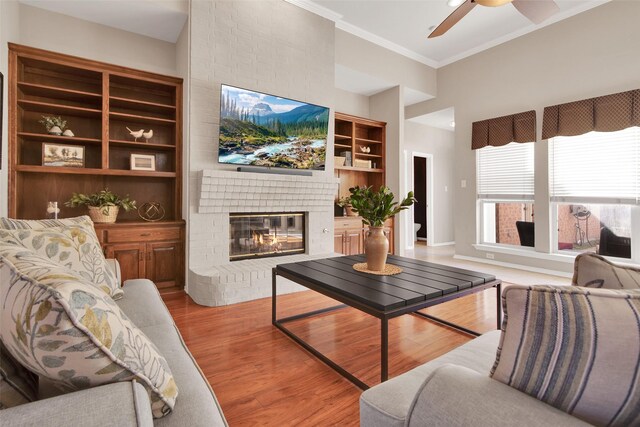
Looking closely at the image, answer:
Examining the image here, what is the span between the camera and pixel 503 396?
2.15 feet

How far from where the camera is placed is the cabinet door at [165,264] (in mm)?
3459

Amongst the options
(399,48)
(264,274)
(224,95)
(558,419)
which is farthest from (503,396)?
(399,48)

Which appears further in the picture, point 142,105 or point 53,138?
point 142,105

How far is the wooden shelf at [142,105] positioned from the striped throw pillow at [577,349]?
397cm

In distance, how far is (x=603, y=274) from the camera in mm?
871

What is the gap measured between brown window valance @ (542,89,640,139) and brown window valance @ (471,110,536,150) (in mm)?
187

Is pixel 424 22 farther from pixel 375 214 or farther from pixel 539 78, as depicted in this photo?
pixel 375 214

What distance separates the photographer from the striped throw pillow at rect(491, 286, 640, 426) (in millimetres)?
551

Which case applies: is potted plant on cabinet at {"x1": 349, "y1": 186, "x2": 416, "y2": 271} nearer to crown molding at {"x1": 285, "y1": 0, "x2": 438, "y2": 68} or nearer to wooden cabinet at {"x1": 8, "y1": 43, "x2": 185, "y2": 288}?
wooden cabinet at {"x1": 8, "y1": 43, "x2": 185, "y2": 288}

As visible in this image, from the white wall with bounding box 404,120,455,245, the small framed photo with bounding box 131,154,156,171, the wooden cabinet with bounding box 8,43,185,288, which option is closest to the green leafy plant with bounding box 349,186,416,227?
the wooden cabinet with bounding box 8,43,185,288

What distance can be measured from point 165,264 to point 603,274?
12.1 feet

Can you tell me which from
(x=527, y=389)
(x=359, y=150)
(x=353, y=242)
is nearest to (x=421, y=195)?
(x=359, y=150)

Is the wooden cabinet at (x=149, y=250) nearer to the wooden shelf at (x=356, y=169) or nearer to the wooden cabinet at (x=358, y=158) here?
the wooden cabinet at (x=358, y=158)

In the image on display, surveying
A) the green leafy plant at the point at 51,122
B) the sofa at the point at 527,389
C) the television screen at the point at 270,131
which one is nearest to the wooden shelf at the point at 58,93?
the green leafy plant at the point at 51,122
